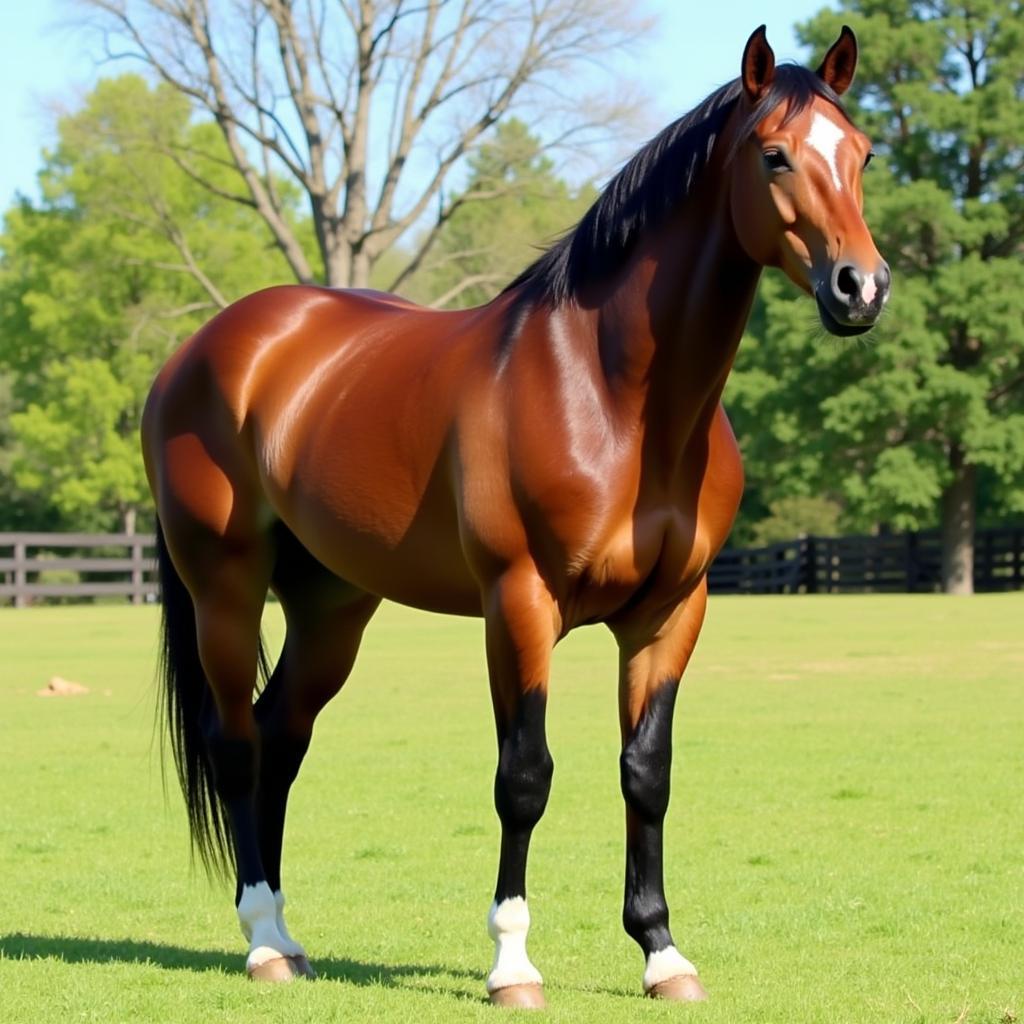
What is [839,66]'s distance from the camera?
5.14 meters

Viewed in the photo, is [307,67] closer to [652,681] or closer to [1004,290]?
[1004,290]

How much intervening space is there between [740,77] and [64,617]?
30.9m

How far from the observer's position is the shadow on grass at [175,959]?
563 centimetres

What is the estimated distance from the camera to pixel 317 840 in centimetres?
880

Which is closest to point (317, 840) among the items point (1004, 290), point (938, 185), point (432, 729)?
point (432, 729)

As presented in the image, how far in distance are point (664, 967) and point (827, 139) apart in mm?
2519

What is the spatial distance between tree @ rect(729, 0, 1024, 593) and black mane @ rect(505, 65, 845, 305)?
3747cm

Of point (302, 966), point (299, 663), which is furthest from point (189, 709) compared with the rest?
point (302, 966)

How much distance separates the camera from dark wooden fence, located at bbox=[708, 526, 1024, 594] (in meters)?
47.0

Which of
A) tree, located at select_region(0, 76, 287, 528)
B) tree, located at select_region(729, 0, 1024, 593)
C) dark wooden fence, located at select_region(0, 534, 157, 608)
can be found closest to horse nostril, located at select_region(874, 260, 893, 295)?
dark wooden fence, located at select_region(0, 534, 157, 608)

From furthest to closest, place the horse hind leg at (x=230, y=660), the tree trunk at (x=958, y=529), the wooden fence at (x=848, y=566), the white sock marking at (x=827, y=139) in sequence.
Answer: the wooden fence at (x=848, y=566) < the tree trunk at (x=958, y=529) < the horse hind leg at (x=230, y=660) < the white sock marking at (x=827, y=139)

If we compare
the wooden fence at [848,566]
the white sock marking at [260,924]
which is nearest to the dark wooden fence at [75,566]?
the wooden fence at [848,566]

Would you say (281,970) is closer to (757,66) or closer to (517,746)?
(517,746)

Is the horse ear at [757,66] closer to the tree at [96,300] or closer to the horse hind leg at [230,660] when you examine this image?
the horse hind leg at [230,660]
